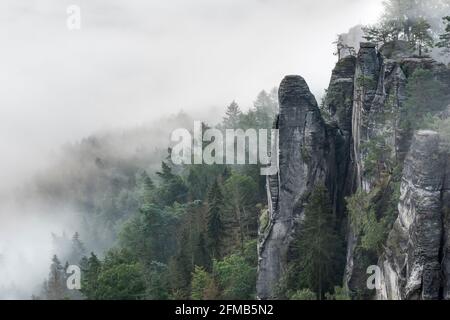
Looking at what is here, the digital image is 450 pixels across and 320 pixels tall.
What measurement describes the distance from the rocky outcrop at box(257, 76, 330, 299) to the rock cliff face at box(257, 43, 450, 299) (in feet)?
0.31

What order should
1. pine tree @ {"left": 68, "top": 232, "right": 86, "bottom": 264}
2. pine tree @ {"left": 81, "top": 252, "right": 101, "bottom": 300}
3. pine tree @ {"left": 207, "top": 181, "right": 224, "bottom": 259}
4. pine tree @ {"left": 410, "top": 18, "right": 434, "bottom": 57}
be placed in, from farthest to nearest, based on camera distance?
pine tree @ {"left": 68, "top": 232, "right": 86, "bottom": 264} → pine tree @ {"left": 207, "top": 181, "right": 224, "bottom": 259} → pine tree @ {"left": 81, "top": 252, "right": 101, "bottom": 300} → pine tree @ {"left": 410, "top": 18, "right": 434, "bottom": 57}

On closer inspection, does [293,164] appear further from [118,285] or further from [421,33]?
[118,285]

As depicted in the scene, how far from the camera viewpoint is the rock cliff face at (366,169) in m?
36.9

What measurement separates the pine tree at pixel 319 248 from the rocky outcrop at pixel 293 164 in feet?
12.9

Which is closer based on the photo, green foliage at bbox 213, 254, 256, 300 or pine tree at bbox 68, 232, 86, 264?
green foliage at bbox 213, 254, 256, 300

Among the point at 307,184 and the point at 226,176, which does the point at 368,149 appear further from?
the point at 226,176

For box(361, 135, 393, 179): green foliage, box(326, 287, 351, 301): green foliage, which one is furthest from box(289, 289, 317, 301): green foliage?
box(361, 135, 393, 179): green foliage

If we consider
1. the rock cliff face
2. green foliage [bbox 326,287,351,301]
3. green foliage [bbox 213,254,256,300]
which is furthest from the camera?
green foliage [bbox 213,254,256,300]

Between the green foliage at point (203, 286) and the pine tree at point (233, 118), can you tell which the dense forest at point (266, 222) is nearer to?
the green foliage at point (203, 286)

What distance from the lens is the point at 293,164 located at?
177ft

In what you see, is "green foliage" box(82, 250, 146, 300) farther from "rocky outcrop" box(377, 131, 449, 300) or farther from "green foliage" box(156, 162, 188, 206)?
"green foliage" box(156, 162, 188, 206)

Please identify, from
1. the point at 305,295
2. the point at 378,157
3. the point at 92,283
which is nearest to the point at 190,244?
the point at 92,283

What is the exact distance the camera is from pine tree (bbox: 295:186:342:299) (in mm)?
48000

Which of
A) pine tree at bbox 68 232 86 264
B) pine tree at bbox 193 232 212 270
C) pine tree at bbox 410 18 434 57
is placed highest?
pine tree at bbox 410 18 434 57
